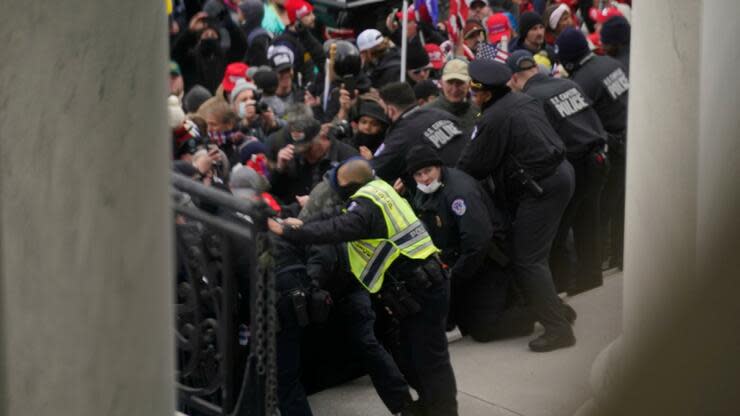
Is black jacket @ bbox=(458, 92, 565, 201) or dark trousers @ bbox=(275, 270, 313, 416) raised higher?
black jacket @ bbox=(458, 92, 565, 201)

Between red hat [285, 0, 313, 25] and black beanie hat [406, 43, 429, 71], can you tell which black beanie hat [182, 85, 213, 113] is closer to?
black beanie hat [406, 43, 429, 71]

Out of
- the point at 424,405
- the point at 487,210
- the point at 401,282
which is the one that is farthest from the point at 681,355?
the point at 487,210

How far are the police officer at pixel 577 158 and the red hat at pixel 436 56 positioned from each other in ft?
9.26

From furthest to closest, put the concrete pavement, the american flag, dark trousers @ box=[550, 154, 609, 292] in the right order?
the american flag < dark trousers @ box=[550, 154, 609, 292] < the concrete pavement

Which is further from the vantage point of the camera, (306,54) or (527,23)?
(306,54)

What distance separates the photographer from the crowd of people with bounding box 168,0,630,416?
21.0 feet

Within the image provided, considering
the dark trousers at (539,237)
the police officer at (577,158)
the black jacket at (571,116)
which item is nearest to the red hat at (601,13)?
Result: the police officer at (577,158)

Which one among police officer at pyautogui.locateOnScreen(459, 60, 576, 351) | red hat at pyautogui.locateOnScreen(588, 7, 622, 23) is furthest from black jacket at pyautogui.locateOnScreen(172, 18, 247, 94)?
police officer at pyautogui.locateOnScreen(459, 60, 576, 351)

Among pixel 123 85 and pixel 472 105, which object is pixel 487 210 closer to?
pixel 472 105

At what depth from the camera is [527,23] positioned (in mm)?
11914

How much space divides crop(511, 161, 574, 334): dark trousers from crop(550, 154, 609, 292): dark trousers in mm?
748

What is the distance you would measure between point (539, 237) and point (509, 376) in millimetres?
1079

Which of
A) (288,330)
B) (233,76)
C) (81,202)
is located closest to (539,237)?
(288,330)

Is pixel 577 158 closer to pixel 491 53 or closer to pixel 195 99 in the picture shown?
pixel 491 53
